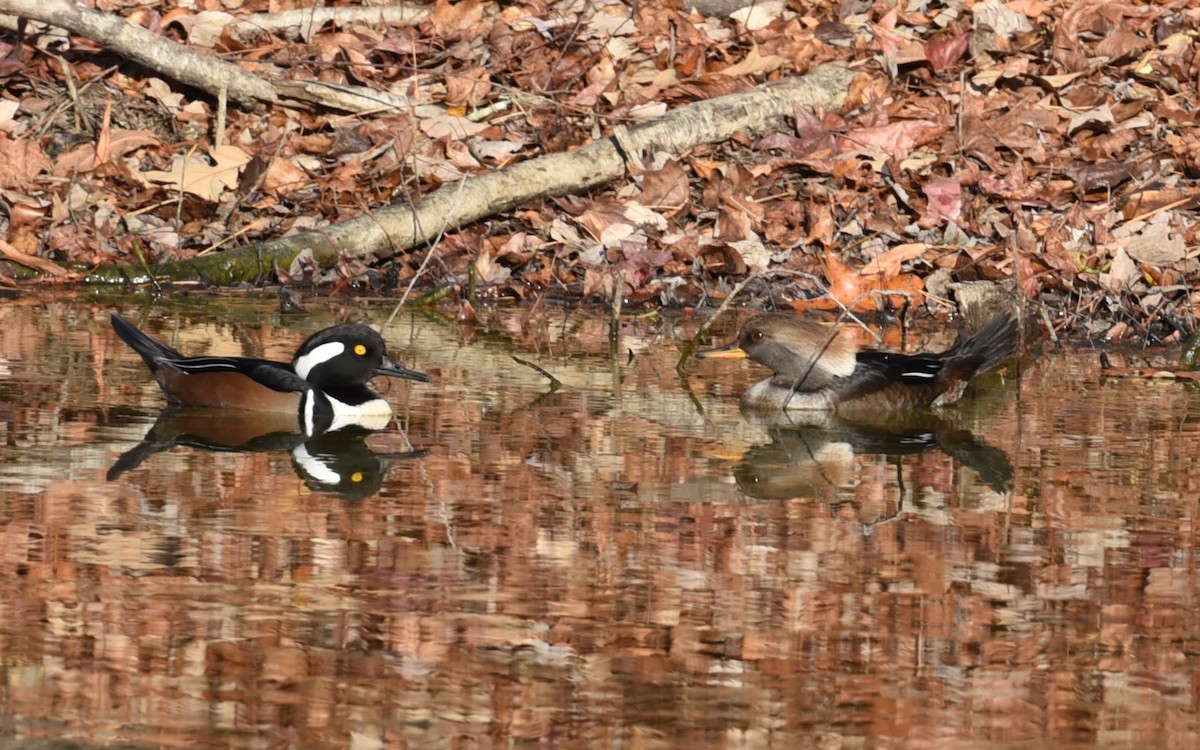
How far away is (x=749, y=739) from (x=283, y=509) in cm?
254

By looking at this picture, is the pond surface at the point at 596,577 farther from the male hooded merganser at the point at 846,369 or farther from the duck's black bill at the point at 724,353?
the duck's black bill at the point at 724,353

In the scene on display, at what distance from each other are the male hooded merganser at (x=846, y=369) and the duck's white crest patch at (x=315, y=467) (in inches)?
94.7

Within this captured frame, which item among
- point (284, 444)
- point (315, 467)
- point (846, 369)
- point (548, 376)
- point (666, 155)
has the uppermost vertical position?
point (666, 155)

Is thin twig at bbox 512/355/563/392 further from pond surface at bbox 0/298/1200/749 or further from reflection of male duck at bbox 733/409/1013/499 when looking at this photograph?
reflection of male duck at bbox 733/409/1013/499

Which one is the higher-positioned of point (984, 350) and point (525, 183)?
point (525, 183)

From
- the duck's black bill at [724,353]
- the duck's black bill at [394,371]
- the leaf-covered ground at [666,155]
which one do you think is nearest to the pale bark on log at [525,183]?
the leaf-covered ground at [666,155]

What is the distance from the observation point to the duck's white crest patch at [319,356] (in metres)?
8.47

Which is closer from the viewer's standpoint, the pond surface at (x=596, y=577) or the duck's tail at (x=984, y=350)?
the pond surface at (x=596, y=577)

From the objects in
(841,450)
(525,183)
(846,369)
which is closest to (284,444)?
(841,450)

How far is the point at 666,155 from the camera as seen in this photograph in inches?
514

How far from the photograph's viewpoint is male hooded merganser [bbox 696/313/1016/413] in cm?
906

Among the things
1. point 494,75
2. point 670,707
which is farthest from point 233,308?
point 670,707

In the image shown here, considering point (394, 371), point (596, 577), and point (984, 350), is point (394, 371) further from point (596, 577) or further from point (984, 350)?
point (596, 577)

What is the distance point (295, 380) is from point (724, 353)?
7.41 feet
